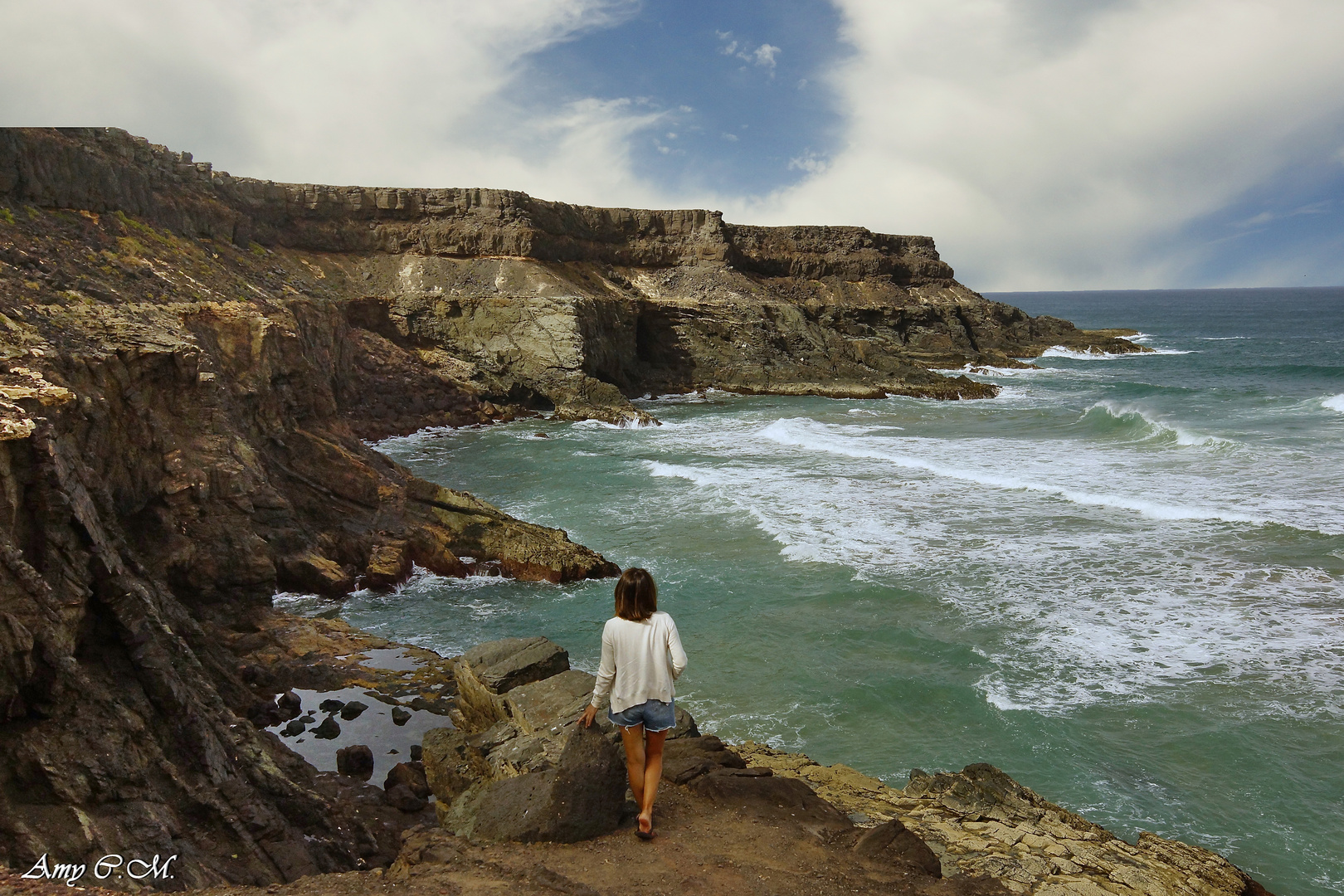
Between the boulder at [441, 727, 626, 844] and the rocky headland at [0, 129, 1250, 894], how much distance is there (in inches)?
1.7

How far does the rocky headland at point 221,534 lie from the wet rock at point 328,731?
0.04 meters

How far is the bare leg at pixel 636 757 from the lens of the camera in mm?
5203

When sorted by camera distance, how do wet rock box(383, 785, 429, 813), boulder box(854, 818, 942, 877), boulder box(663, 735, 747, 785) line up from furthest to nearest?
wet rock box(383, 785, 429, 813) < boulder box(663, 735, 747, 785) < boulder box(854, 818, 942, 877)

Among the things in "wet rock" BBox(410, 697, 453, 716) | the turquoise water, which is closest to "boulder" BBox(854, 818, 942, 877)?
the turquoise water

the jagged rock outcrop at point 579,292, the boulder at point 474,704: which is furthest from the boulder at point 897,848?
the jagged rock outcrop at point 579,292

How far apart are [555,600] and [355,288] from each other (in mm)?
30044

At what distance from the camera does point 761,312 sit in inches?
1869

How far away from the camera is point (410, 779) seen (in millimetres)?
7969

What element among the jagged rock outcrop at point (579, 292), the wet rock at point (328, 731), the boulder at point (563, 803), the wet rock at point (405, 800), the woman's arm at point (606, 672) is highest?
the jagged rock outcrop at point (579, 292)

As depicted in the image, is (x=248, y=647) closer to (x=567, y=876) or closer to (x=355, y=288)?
(x=567, y=876)

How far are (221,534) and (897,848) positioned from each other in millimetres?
9980

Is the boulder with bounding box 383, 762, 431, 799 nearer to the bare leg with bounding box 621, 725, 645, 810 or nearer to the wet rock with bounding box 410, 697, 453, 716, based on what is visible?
the wet rock with bounding box 410, 697, 453, 716

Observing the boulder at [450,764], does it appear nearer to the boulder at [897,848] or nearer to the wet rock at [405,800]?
the wet rock at [405,800]

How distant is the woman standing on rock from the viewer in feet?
16.6
